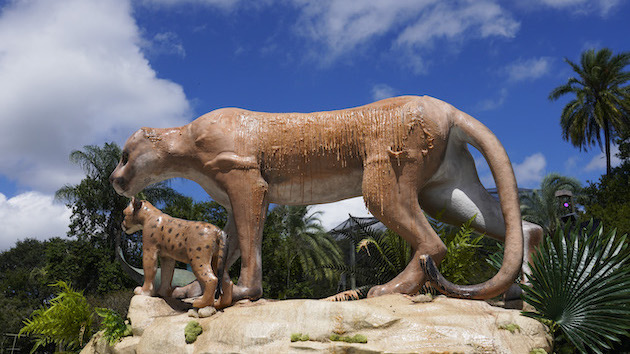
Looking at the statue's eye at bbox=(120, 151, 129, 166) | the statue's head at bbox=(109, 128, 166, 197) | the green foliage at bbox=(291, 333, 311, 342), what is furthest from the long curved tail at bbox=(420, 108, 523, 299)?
the statue's eye at bbox=(120, 151, 129, 166)

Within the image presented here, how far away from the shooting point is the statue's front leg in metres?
5.56

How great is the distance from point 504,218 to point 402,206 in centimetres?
107

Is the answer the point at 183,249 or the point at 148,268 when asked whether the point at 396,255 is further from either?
the point at 148,268

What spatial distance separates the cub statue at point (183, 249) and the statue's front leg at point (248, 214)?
23 centimetres

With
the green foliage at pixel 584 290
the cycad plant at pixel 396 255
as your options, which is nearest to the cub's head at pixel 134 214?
the cycad plant at pixel 396 255

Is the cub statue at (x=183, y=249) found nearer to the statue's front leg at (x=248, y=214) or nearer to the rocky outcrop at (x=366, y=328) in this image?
the statue's front leg at (x=248, y=214)

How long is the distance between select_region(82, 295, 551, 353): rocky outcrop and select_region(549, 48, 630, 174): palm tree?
20783 mm

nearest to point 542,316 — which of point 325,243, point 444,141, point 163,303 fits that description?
point 444,141

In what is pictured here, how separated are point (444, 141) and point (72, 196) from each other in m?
20.2

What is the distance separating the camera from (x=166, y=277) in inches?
230

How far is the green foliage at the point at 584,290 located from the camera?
4711 millimetres

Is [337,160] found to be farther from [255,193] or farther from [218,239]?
[218,239]

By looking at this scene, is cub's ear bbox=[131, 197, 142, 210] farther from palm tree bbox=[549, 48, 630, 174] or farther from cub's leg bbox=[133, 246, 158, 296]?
palm tree bbox=[549, 48, 630, 174]

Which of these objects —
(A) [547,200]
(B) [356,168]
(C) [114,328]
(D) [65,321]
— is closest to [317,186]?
(B) [356,168]
